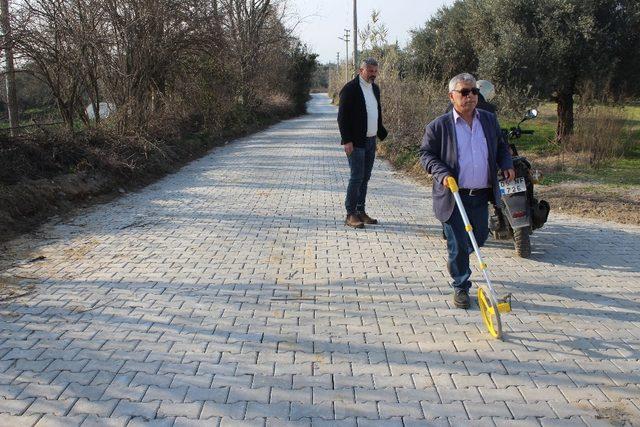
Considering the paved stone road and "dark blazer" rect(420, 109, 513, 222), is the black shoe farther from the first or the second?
"dark blazer" rect(420, 109, 513, 222)

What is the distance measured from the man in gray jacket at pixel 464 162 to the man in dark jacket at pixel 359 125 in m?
2.48

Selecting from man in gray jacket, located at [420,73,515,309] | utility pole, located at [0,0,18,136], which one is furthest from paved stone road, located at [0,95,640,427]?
utility pole, located at [0,0,18,136]

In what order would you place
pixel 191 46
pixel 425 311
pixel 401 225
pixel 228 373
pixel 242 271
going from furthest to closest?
pixel 191 46
pixel 401 225
pixel 242 271
pixel 425 311
pixel 228 373

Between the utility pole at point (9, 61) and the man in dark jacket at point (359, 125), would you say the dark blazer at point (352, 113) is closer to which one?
the man in dark jacket at point (359, 125)

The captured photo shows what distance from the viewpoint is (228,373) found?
3.51 m

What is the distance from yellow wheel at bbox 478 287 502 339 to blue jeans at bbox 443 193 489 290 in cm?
39

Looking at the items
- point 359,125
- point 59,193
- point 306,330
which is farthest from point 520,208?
point 59,193

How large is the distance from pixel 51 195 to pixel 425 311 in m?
6.14

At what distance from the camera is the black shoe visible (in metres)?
4.54

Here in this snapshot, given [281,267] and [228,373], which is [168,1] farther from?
[228,373]

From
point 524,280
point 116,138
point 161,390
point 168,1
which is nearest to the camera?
point 161,390

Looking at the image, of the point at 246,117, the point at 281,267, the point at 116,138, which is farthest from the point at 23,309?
the point at 246,117

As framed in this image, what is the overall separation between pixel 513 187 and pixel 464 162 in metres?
1.52

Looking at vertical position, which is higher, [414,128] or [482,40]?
[482,40]
